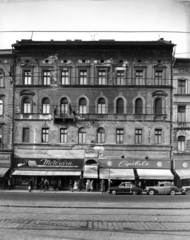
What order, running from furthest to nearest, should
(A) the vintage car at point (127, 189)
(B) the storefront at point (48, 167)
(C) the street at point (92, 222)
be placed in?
1. (B) the storefront at point (48, 167)
2. (A) the vintage car at point (127, 189)
3. (C) the street at point (92, 222)

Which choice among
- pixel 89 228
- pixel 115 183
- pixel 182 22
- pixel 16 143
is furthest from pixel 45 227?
pixel 16 143

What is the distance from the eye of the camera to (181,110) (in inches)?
1065

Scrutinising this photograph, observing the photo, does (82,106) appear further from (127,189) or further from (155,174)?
(127,189)

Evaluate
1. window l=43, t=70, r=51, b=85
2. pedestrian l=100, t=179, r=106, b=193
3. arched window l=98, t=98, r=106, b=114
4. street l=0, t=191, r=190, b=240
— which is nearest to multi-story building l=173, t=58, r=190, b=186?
arched window l=98, t=98, r=106, b=114

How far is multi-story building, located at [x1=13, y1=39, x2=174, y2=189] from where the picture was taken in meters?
26.8

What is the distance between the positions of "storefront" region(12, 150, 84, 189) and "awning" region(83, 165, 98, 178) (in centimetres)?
38

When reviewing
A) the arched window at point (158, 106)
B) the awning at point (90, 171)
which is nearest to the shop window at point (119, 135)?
the awning at point (90, 171)

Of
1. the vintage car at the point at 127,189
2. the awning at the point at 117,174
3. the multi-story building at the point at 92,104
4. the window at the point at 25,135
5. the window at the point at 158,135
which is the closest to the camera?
the vintage car at the point at 127,189

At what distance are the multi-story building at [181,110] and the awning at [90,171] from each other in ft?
18.9

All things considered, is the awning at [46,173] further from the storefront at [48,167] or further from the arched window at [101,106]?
the arched window at [101,106]

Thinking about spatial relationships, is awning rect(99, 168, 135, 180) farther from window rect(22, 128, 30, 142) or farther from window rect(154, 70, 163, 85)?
window rect(154, 70, 163, 85)

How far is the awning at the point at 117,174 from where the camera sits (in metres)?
25.3

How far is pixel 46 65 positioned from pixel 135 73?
650 cm

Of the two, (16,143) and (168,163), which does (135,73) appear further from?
(16,143)
